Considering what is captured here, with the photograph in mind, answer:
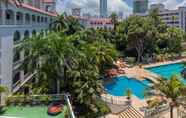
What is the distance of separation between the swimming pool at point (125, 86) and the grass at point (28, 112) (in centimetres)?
1791

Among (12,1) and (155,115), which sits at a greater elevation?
(12,1)

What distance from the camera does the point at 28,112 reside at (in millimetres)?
25656

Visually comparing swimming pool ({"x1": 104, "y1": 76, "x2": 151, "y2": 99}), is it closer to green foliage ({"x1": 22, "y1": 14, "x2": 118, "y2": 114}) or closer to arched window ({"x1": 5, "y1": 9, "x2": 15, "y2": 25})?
green foliage ({"x1": 22, "y1": 14, "x2": 118, "y2": 114})

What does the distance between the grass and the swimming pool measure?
17911 mm

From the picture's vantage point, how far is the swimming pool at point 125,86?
4421 cm

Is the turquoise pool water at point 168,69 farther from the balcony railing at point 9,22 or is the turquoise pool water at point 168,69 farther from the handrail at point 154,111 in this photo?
the balcony railing at point 9,22

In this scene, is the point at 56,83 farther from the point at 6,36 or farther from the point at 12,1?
the point at 12,1

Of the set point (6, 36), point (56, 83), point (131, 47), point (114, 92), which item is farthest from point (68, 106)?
point (131, 47)

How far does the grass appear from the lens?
24.8 metres

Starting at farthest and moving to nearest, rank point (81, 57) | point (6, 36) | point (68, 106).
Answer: point (81, 57) → point (6, 36) → point (68, 106)

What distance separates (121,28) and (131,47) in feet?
17.3

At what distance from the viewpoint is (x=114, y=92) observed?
146 feet

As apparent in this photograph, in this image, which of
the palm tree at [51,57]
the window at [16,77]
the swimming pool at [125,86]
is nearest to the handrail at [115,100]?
the swimming pool at [125,86]

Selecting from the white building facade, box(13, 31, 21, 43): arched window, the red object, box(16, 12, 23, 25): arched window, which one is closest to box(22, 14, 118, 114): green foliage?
the white building facade
